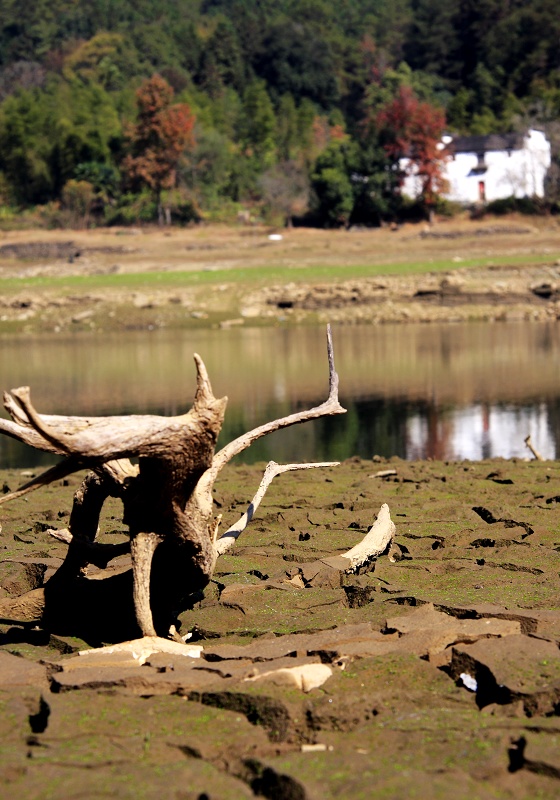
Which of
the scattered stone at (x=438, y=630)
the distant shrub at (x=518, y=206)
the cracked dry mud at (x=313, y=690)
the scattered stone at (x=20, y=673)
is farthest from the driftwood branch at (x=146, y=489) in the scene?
the distant shrub at (x=518, y=206)

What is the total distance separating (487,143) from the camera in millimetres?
75500

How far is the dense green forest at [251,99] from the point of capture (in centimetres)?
6794

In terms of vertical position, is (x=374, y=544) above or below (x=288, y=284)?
above

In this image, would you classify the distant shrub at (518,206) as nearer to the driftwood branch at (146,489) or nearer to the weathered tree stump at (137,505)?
the weathered tree stump at (137,505)

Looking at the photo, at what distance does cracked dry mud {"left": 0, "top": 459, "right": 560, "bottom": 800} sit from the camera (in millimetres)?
4059

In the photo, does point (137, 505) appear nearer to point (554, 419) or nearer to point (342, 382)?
point (554, 419)

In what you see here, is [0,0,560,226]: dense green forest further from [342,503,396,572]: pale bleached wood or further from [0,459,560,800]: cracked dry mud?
[0,459,560,800]: cracked dry mud

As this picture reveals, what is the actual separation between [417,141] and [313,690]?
65.1 metres

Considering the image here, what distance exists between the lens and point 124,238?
61969 millimetres

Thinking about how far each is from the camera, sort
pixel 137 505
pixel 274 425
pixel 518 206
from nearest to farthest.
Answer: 1. pixel 137 505
2. pixel 274 425
3. pixel 518 206

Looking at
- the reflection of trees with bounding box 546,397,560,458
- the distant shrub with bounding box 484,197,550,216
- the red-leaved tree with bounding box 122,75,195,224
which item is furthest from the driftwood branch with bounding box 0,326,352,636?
the red-leaved tree with bounding box 122,75,195,224

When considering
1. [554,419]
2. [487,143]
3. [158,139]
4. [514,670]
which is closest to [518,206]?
[487,143]

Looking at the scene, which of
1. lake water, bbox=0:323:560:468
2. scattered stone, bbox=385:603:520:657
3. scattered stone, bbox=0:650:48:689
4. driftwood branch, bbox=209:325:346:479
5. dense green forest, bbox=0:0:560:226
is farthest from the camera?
dense green forest, bbox=0:0:560:226

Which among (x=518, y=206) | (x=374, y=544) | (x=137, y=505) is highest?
(x=518, y=206)
